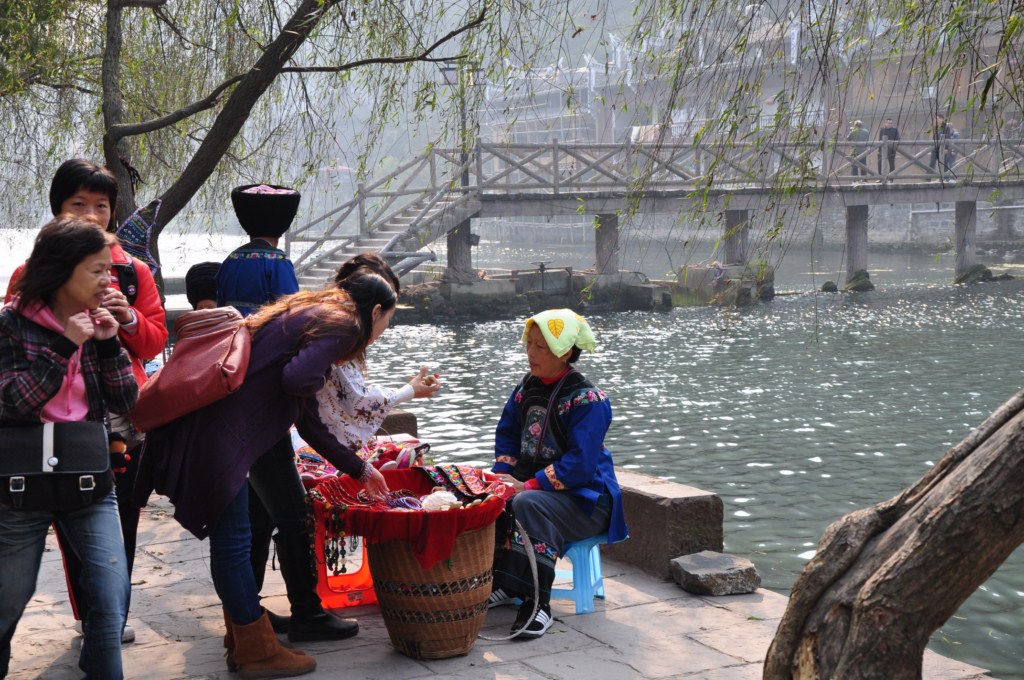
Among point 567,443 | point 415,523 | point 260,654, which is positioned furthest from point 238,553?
point 567,443

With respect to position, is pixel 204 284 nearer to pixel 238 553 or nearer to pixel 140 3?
pixel 238 553

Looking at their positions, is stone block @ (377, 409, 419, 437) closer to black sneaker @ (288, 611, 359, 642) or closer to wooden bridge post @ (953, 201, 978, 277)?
black sneaker @ (288, 611, 359, 642)

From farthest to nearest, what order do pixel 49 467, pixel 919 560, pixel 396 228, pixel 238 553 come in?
pixel 396 228
pixel 238 553
pixel 49 467
pixel 919 560

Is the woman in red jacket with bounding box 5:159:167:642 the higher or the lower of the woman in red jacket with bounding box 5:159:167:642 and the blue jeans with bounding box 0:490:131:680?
the higher

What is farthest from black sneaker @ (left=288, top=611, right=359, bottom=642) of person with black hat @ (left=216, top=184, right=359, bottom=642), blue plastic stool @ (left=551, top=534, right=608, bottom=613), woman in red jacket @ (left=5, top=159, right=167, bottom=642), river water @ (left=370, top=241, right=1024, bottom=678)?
river water @ (left=370, top=241, right=1024, bottom=678)

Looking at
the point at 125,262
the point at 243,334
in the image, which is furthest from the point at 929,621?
the point at 125,262

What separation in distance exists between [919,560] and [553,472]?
1.72m

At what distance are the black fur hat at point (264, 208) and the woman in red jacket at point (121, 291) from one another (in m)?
0.63

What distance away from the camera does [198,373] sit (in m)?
3.08

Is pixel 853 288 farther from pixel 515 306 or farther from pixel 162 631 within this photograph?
pixel 162 631

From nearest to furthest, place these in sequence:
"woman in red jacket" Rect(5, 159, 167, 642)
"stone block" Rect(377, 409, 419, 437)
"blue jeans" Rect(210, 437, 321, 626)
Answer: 1. "blue jeans" Rect(210, 437, 321, 626)
2. "woman in red jacket" Rect(5, 159, 167, 642)
3. "stone block" Rect(377, 409, 419, 437)

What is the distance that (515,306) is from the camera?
21.4 m

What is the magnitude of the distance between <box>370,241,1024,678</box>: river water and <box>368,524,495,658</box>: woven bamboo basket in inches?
61.0

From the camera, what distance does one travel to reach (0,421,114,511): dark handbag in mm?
2666
